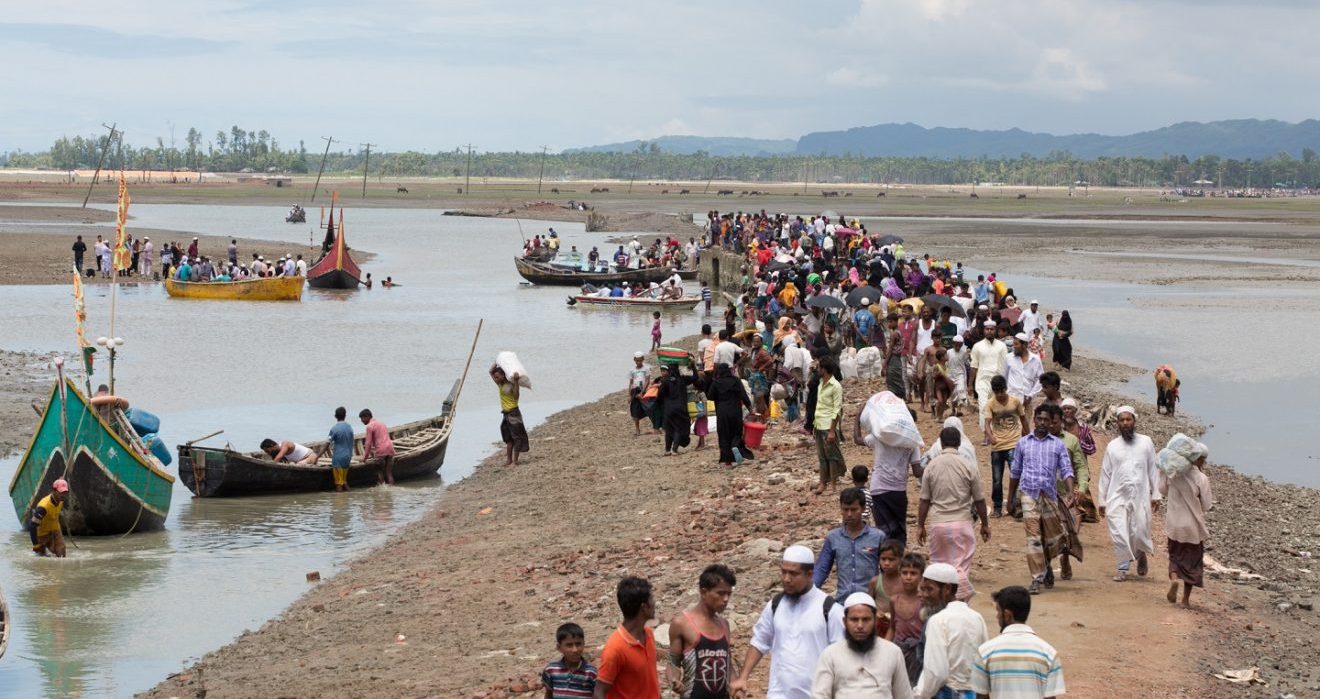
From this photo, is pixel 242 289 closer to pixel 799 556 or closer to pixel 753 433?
pixel 753 433

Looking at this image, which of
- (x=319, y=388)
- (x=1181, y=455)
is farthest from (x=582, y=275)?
(x=1181, y=455)

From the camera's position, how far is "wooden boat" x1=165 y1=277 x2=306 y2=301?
45.4 metres

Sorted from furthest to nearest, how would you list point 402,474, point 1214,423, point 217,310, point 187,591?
point 217,310 < point 1214,423 < point 402,474 < point 187,591

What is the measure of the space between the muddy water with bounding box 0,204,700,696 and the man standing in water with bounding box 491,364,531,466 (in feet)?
1.13

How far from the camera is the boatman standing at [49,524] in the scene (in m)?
15.7

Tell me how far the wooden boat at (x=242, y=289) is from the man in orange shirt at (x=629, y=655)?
40782 mm

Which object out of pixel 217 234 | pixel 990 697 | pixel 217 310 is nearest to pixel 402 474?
pixel 990 697

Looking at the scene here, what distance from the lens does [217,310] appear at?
43.4 m

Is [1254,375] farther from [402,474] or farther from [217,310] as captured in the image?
[217,310]

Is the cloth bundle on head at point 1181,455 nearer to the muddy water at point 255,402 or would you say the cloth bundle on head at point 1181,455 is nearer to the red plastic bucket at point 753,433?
the red plastic bucket at point 753,433

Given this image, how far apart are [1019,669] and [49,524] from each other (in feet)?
39.9

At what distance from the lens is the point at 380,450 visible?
1988cm

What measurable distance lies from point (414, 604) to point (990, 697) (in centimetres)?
763

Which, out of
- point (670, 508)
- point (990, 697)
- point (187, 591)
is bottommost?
point (187, 591)
